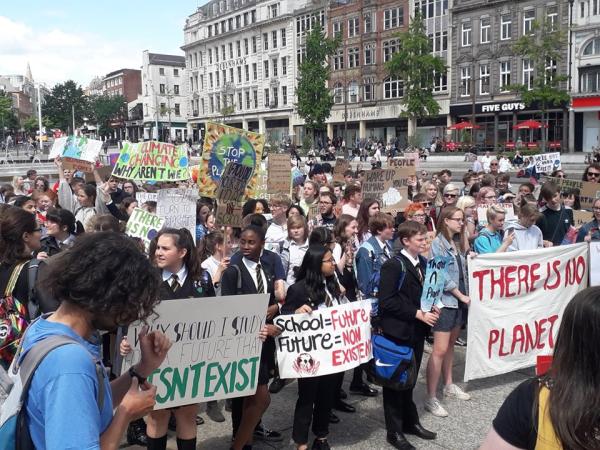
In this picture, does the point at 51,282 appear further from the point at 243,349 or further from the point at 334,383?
the point at 334,383

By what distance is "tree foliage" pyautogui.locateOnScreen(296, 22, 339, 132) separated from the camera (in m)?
47.2

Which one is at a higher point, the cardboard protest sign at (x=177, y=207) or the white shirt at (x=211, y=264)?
the cardboard protest sign at (x=177, y=207)

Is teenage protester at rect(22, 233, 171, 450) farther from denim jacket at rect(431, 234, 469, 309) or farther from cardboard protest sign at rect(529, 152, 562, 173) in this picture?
cardboard protest sign at rect(529, 152, 562, 173)

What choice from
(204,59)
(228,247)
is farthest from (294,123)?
(228,247)

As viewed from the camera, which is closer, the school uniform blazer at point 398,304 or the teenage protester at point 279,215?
the school uniform blazer at point 398,304

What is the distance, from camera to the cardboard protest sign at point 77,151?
12688mm

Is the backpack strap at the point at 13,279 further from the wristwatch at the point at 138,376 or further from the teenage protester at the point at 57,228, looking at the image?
the wristwatch at the point at 138,376

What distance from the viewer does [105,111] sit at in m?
110

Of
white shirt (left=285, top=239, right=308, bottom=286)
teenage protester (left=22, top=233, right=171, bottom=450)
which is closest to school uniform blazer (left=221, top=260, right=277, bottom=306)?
white shirt (left=285, top=239, right=308, bottom=286)

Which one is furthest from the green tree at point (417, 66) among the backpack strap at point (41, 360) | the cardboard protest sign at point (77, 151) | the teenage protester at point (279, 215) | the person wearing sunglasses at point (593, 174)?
the backpack strap at point (41, 360)

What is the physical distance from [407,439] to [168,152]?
8.60m

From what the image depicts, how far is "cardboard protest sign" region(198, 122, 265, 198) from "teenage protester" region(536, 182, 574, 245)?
4.03 m

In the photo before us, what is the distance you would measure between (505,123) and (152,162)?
45.3 meters

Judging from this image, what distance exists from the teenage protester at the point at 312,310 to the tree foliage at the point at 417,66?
4170 centimetres
